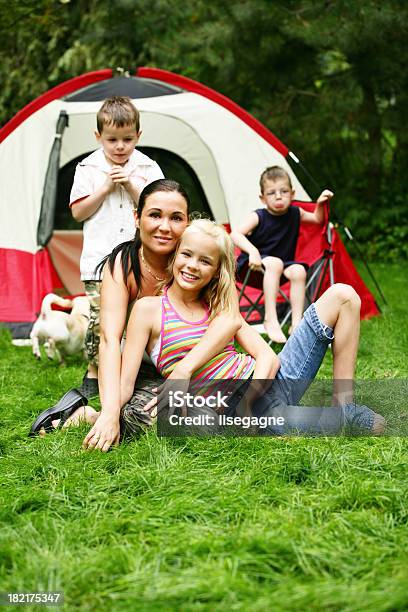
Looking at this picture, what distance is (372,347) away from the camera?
13.4 ft

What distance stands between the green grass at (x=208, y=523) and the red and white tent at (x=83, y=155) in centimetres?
218

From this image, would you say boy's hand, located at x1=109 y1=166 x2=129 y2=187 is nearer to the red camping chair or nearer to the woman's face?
the woman's face

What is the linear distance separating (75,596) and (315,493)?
71 cm

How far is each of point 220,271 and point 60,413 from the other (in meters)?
0.75

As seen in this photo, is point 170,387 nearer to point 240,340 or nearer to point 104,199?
point 240,340

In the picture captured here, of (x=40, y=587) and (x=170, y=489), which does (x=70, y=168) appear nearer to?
(x=170, y=489)

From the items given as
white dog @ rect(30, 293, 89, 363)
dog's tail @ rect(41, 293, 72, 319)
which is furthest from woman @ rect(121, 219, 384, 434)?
dog's tail @ rect(41, 293, 72, 319)

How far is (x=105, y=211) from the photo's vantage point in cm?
330

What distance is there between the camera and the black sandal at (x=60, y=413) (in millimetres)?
2689

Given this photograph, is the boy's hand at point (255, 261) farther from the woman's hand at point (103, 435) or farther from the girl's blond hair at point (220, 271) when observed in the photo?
the woman's hand at point (103, 435)

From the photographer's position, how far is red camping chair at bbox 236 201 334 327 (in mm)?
4371

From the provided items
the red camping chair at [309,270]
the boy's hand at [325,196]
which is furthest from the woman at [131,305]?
the boy's hand at [325,196]

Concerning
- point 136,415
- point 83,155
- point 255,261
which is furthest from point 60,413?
point 83,155

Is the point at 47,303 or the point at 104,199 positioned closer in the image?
the point at 104,199
